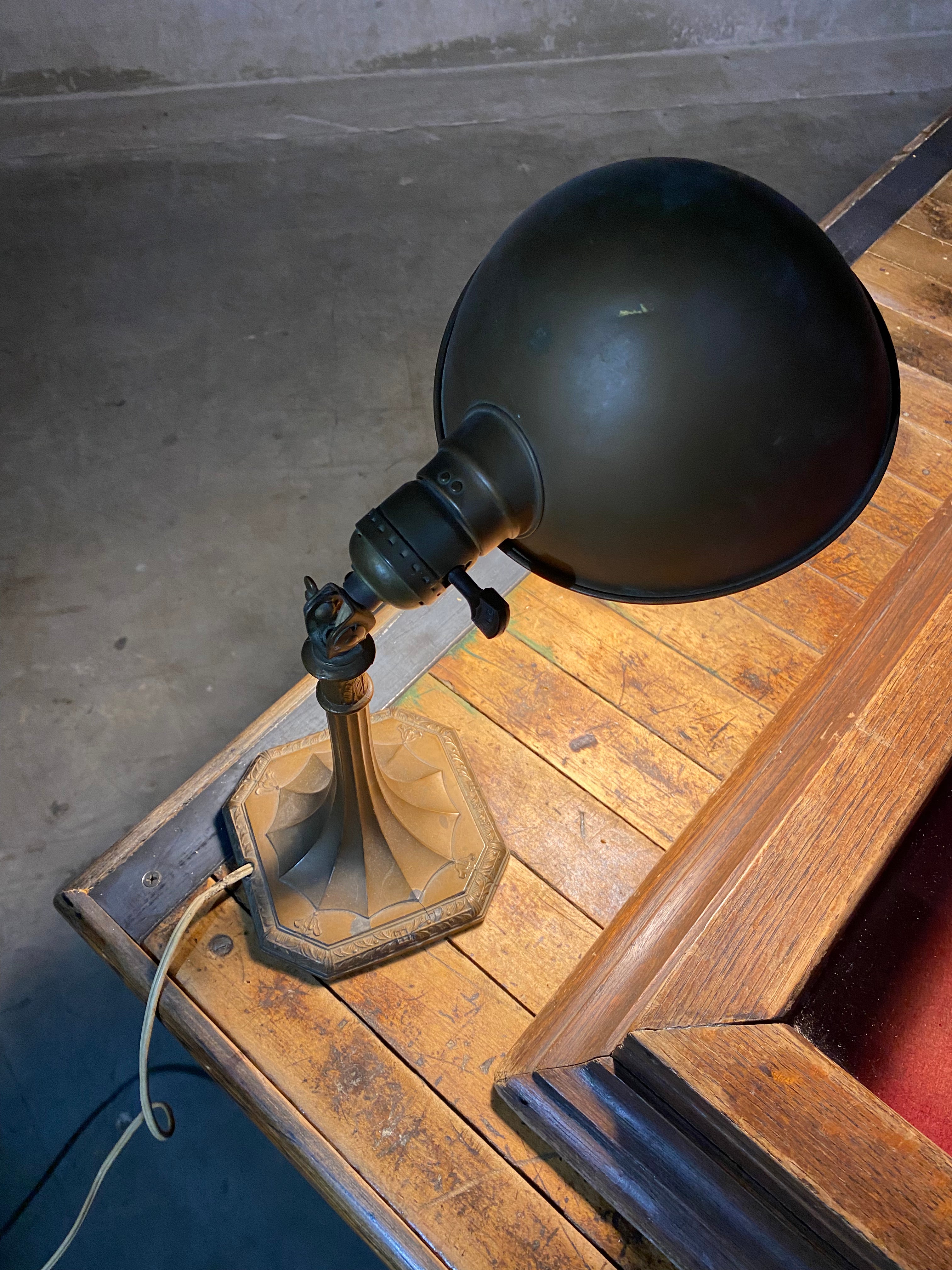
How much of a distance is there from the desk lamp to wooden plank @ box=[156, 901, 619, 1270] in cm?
86

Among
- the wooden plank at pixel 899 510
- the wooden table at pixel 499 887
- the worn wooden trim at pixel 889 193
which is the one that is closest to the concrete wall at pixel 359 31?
the worn wooden trim at pixel 889 193

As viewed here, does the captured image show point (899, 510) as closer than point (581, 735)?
No

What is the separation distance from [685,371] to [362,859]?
975mm

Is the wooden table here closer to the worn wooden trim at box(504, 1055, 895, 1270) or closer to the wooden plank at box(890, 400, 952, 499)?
the wooden plank at box(890, 400, 952, 499)

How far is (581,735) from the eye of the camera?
5.16 feet

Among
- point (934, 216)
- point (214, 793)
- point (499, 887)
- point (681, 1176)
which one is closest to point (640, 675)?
point (499, 887)

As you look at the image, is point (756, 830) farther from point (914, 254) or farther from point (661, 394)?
point (914, 254)

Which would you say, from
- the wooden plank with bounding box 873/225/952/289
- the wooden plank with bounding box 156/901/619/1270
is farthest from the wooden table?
the wooden plank with bounding box 873/225/952/289

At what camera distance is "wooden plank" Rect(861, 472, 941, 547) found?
179 cm

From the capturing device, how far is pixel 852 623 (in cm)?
129

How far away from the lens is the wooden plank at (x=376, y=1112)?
3.91 feet

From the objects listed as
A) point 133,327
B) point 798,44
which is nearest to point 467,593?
point 133,327

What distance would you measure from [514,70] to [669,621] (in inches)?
115

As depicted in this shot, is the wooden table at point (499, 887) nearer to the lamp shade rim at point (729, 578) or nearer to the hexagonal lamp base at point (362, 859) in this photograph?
the hexagonal lamp base at point (362, 859)
